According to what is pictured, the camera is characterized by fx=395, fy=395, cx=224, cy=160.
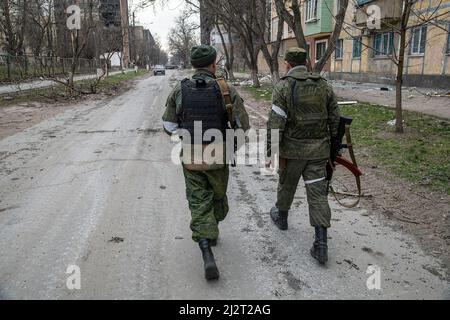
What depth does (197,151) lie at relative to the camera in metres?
3.26

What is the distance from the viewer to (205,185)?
3322 mm

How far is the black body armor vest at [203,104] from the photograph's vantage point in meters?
3.17

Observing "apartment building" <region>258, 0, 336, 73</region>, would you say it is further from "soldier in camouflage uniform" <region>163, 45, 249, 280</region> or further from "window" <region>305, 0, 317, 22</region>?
"soldier in camouflage uniform" <region>163, 45, 249, 280</region>

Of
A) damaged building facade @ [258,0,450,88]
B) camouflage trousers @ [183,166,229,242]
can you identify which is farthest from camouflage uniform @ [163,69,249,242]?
damaged building facade @ [258,0,450,88]

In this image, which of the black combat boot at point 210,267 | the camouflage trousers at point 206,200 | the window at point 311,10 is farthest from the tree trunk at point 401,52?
the window at point 311,10

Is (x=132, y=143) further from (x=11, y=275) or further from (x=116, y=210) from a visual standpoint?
(x=11, y=275)

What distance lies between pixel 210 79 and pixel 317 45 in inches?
1157

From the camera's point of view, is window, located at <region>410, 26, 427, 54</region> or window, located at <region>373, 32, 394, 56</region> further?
window, located at <region>373, 32, 394, 56</region>

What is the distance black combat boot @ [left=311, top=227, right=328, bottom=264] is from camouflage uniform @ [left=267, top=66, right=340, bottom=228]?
0.19ft

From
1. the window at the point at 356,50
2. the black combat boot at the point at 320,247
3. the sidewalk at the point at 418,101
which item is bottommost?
the black combat boot at the point at 320,247

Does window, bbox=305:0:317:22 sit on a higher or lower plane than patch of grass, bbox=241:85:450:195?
higher

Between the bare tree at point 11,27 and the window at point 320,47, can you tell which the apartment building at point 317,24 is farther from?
the bare tree at point 11,27

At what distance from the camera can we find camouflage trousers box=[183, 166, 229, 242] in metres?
3.16

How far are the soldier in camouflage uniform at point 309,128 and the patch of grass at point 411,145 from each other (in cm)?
237
